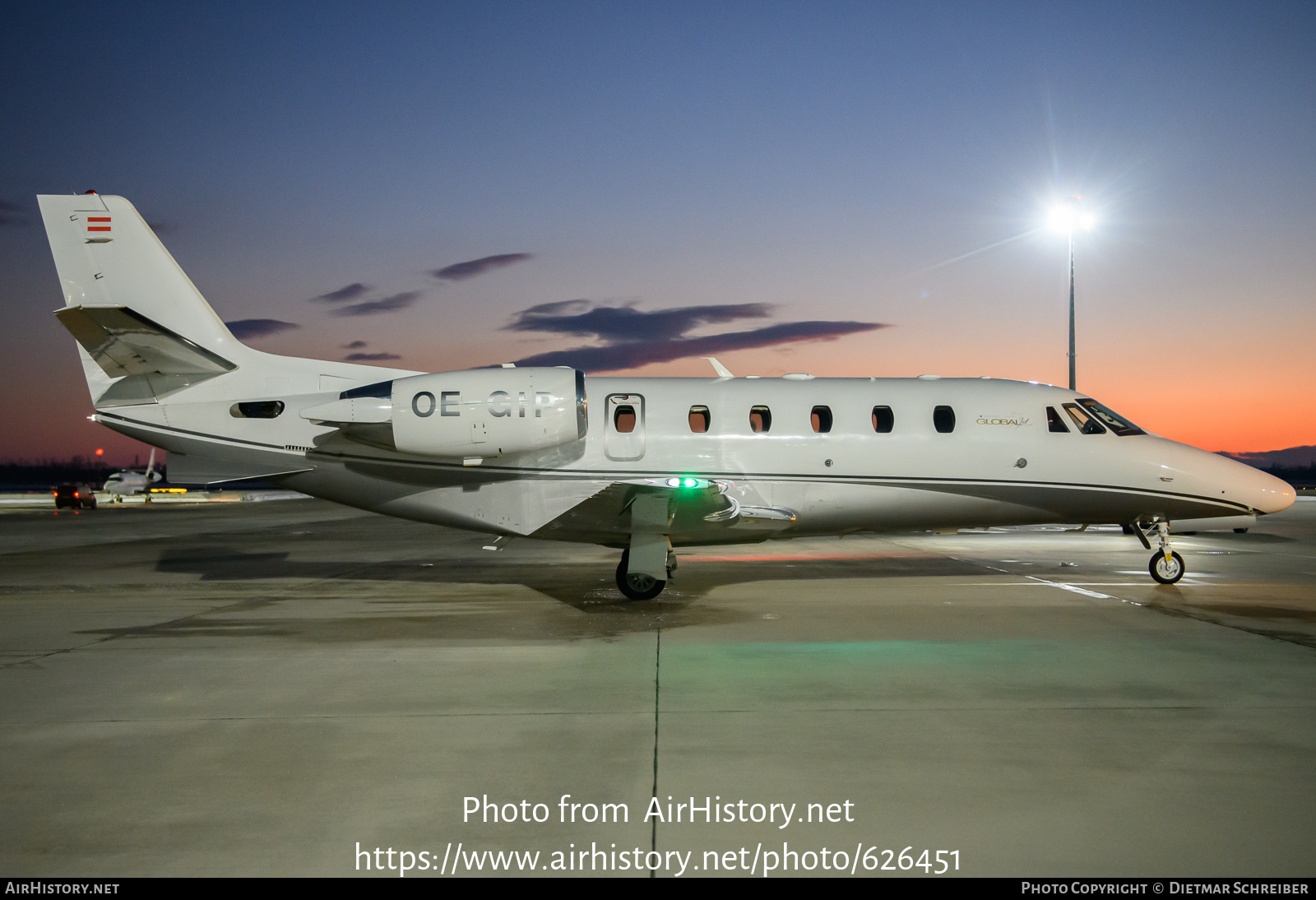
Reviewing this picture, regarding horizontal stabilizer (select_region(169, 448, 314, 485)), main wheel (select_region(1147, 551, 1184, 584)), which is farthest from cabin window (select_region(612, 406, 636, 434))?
main wheel (select_region(1147, 551, 1184, 584))

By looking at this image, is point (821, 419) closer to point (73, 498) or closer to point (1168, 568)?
point (1168, 568)

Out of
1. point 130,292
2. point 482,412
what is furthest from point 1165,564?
point 130,292

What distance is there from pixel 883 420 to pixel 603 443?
3724 millimetres

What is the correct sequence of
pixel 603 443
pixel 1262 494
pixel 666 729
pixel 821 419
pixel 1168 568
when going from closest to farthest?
pixel 666 729
pixel 603 443
pixel 821 419
pixel 1262 494
pixel 1168 568

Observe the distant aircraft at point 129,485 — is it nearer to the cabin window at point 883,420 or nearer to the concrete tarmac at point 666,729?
the concrete tarmac at point 666,729

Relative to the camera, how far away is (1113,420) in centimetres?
1179

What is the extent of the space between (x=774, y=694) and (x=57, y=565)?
14686 millimetres

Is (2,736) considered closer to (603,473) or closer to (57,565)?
(603,473)

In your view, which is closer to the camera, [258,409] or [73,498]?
[258,409]

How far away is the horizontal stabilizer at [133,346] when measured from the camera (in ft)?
32.4

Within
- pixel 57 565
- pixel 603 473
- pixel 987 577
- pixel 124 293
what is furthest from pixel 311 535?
pixel 987 577

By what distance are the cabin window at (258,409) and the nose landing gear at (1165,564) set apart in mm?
11852

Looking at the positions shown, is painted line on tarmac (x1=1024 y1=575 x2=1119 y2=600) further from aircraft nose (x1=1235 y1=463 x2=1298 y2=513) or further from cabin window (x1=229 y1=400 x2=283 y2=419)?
cabin window (x1=229 y1=400 x2=283 y2=419)

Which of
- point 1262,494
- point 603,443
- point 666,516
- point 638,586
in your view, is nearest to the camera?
point 666,516
